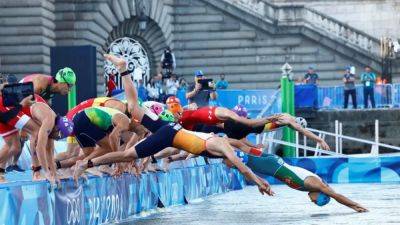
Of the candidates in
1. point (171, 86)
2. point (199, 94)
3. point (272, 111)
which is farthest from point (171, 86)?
point (199, 94)

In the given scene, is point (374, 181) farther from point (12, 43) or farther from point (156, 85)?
point (12, 43)

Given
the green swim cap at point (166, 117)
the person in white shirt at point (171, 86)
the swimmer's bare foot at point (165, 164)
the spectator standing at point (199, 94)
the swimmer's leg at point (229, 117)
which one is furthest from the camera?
the person in white shirt at point (171, 86)

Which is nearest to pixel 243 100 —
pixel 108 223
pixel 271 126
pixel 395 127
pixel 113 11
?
pixel 395 127

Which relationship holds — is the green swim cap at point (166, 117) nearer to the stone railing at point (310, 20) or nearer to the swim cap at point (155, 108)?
the swim cap at point (155, 108)

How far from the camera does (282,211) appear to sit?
21.2m

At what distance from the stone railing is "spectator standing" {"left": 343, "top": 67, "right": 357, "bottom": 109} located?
890 centimetres

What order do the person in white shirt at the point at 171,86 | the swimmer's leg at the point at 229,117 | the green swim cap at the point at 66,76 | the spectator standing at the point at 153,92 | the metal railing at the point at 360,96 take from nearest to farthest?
the green swim cap at the point at 66,76, the swimmer's leg at the point at 229,117, the spectator standing at the point at 153,92, the person in white shirt at the point at 171,86, the metal railing at the point at 360,96

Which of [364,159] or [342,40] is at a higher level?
[342,40]

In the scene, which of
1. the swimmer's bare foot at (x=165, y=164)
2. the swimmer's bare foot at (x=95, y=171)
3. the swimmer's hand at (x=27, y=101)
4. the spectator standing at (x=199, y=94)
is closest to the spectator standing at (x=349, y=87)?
the spectator standing at (x=199, y=94)

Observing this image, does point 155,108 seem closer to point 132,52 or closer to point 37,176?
point 37,176

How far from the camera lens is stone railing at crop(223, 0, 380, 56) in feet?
183

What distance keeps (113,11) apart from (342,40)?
10.2m

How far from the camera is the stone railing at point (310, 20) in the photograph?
55.9 metres

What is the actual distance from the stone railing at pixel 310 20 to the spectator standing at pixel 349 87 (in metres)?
8.90
